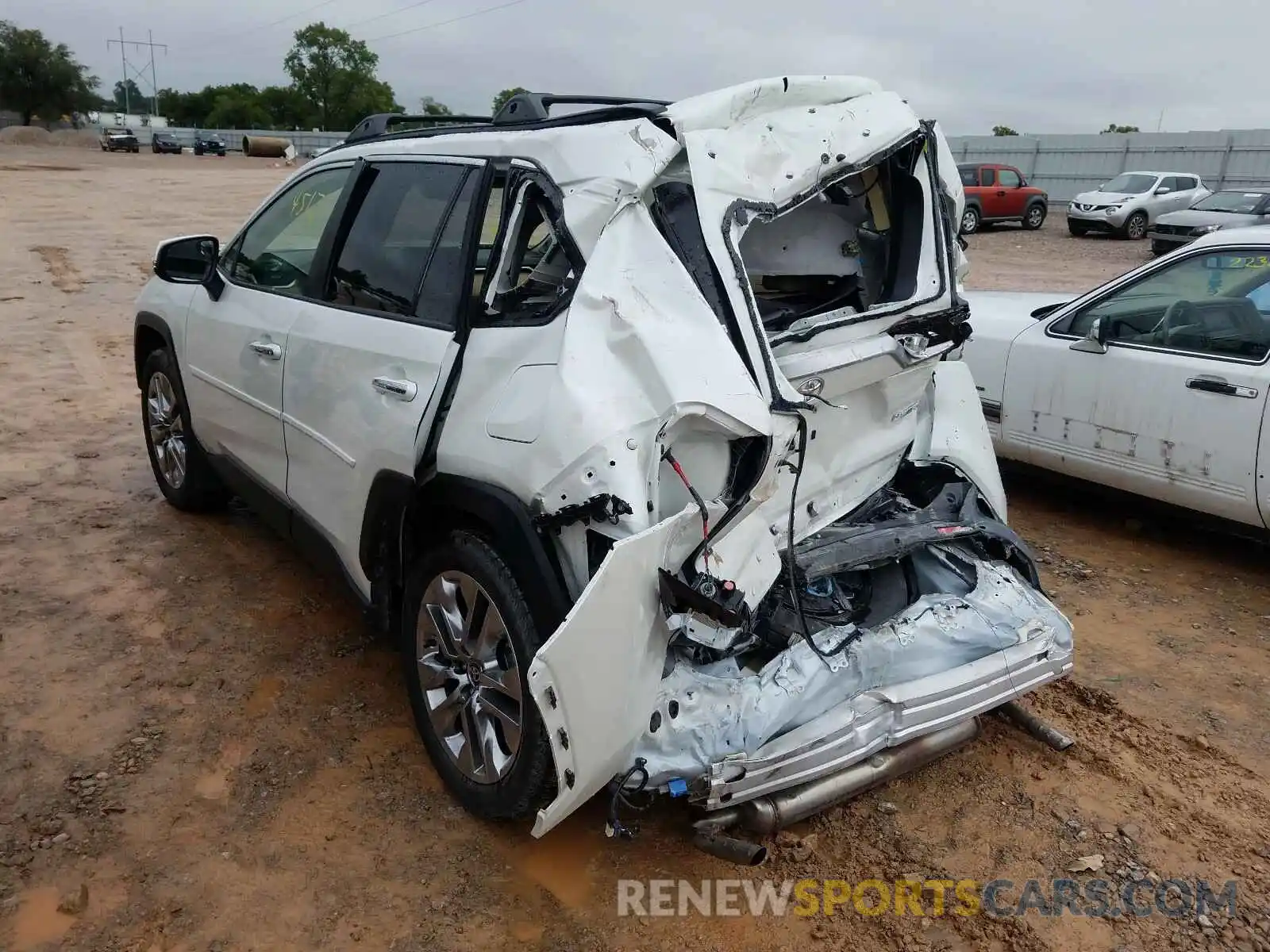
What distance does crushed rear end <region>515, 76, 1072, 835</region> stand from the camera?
241 centimetres

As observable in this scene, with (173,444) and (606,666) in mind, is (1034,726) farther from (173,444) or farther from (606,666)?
(173,444)

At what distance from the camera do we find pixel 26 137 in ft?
177

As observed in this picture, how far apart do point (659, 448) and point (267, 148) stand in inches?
2161

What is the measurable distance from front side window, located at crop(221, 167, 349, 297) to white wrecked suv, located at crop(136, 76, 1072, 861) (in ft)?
0.13

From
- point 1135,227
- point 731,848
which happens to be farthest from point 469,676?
point 1135,227

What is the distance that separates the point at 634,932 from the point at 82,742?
2063 mm

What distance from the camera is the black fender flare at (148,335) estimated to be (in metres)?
4.82

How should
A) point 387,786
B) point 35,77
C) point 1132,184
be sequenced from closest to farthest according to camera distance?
point 387,786
point 1132,184
point 35,77

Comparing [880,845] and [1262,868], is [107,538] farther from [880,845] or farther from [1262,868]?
[1262,868]

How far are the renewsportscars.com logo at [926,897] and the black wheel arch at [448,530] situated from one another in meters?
0.86

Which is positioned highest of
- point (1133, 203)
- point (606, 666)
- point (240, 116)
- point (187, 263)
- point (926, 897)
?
point (240, 116)

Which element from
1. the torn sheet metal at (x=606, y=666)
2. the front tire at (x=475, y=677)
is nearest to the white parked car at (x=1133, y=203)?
the front tire at (x=475, y=677)

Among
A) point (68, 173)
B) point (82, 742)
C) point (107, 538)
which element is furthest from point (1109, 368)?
point (68, 173)

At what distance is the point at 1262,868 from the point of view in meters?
2.85
